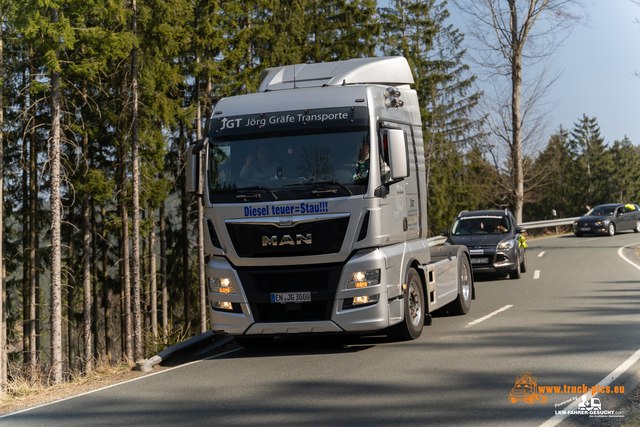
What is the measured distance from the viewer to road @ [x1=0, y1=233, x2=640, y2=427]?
5.81m

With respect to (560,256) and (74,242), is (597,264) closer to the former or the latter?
(560,256)

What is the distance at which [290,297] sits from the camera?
851cm

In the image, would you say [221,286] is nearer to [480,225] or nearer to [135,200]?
[480,225]

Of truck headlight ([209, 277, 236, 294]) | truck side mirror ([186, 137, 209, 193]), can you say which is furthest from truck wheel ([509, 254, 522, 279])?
truck side mirror ([186, 137, 209, 193])

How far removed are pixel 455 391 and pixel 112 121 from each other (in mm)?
20785

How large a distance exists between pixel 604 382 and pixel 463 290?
5.76 m

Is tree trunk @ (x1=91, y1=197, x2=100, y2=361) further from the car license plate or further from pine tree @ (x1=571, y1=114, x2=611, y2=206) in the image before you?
pine tree @ (x1=571, y1=114, x2=611, y2=206)

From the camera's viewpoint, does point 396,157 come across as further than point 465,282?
No

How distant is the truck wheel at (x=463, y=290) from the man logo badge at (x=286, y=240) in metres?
4.54

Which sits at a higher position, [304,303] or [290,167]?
[290,167]

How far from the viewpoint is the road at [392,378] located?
581cm

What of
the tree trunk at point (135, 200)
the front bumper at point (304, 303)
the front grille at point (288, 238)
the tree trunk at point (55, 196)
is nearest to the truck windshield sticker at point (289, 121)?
the front grille at point (288, 238)

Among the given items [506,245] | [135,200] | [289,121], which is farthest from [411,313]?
[135,200]

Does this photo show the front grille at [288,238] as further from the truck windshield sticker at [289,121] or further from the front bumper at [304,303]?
the truck windshield sticker at [289,121]
